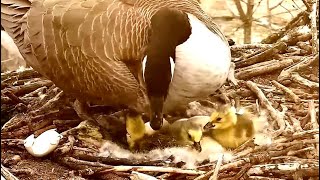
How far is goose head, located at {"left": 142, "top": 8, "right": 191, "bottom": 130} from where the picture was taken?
2.29ft

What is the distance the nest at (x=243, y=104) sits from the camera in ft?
2.27

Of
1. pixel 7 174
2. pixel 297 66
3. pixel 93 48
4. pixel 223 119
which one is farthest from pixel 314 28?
pixel 7 174

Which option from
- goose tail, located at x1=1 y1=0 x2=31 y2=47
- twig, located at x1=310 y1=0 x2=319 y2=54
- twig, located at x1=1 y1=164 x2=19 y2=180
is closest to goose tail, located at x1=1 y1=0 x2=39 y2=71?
goose tail, located at x1=1 y1=0 x2=31 y2=47

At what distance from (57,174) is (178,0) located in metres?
0.28

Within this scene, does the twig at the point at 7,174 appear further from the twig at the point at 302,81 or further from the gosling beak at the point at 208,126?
the twig at the point at 302,81

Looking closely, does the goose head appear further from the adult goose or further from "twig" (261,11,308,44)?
"twig" (261,11,308,44)

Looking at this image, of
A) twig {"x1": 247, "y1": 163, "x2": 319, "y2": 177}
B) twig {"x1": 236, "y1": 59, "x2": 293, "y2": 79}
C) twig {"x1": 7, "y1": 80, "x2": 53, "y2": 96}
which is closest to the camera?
twig {"x1": 247, "y1": 163, "x2": 319, "y2": 177}

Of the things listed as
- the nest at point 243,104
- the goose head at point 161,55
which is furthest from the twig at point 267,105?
the goose head at point 161,55

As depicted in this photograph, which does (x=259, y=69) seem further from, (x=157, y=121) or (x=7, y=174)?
(x=7, y=174)

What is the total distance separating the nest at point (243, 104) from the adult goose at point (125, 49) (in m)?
0.04

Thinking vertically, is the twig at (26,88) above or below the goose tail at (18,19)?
below

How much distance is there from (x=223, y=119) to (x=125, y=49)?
0.51ft

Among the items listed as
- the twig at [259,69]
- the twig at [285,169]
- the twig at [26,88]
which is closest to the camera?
the twig at [285,169]

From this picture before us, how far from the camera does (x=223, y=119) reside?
735 mm
